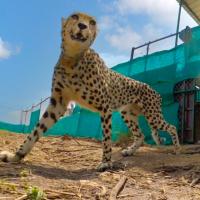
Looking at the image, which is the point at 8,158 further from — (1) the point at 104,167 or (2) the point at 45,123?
(1) the point at 104,167

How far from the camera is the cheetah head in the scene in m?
5.00

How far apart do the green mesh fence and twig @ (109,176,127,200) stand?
16.9ft

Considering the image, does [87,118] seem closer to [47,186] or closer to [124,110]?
[124,110]

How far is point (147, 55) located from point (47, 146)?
3.97 meters

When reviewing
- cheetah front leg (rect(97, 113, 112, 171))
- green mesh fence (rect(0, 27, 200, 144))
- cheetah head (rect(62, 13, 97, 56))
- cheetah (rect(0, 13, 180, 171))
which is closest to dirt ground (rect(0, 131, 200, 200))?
cheetah front leg (rect(97, 113, 112, 171))

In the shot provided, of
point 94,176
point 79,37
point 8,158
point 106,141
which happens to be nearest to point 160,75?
point 106,141

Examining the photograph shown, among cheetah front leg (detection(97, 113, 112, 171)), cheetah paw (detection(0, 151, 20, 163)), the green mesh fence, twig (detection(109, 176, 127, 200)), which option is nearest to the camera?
twig (detection(109, 176, 127, 200))

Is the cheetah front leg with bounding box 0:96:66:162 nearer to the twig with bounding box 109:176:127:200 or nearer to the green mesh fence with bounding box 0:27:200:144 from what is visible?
the twig with bounding box 109:176:127:200

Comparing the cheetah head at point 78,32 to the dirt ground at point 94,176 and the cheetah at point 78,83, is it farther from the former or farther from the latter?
the dirt ground at point 94,176

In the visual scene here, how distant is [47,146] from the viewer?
7348 millimetres

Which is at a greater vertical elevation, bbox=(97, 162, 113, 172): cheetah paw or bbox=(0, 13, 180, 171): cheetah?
bbox=(0, 13, 180, 171): cheetah

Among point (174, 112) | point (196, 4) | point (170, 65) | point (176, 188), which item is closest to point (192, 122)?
point (174, 112)

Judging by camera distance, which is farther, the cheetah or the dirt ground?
the cheetah

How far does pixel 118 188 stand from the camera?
3803 millimetres
